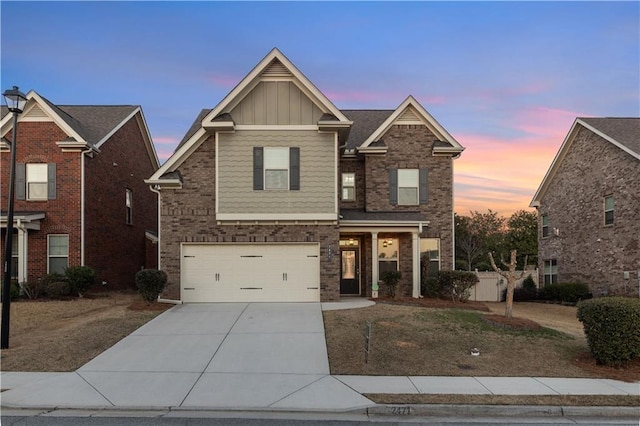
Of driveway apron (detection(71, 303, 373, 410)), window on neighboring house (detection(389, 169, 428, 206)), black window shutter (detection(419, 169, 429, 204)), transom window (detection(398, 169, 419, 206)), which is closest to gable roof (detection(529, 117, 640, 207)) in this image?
black window shutter (detection(419, 169, 429, 204))

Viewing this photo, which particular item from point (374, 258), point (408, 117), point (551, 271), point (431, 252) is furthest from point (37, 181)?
point (551, 271)

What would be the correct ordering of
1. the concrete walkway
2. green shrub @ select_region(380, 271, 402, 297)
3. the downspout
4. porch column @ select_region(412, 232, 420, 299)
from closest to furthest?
the concrete walkway
green shrub @ select_region(380, 271, 402, 297)
porch column @ select_region(412, 232, 420, 299)
the downspout

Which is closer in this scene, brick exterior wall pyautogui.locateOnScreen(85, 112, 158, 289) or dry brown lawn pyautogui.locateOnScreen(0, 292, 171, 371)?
dry brown lawn pyautogui.locateOnScreen(0, 292, 171, 371)

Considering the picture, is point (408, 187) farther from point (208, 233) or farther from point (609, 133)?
point (609, 133)

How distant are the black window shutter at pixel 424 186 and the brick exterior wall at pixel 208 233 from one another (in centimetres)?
473

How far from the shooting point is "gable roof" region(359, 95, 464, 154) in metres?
18.8

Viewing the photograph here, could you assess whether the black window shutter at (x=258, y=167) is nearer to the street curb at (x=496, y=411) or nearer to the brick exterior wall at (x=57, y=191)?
the brick exterior wall at (x=57, y=191)

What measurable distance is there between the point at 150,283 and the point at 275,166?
5.59 m

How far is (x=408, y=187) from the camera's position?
1916 cm

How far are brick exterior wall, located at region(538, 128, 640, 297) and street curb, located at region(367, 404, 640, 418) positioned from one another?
14.5m

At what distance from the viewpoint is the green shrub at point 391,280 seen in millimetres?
17266

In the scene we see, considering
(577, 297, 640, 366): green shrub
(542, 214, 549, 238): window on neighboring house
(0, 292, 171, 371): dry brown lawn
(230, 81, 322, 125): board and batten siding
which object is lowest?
(0, 292, 171, 371): dry brown lawn

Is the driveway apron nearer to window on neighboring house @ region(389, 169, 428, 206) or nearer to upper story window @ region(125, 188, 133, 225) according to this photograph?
window on neighboring house @ region(389, 169, 428, 206)

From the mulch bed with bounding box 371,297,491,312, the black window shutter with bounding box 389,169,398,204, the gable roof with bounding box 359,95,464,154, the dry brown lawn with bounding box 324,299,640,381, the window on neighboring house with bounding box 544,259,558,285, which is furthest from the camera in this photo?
the window on neighboring house with bounding box 544,259,558,285
